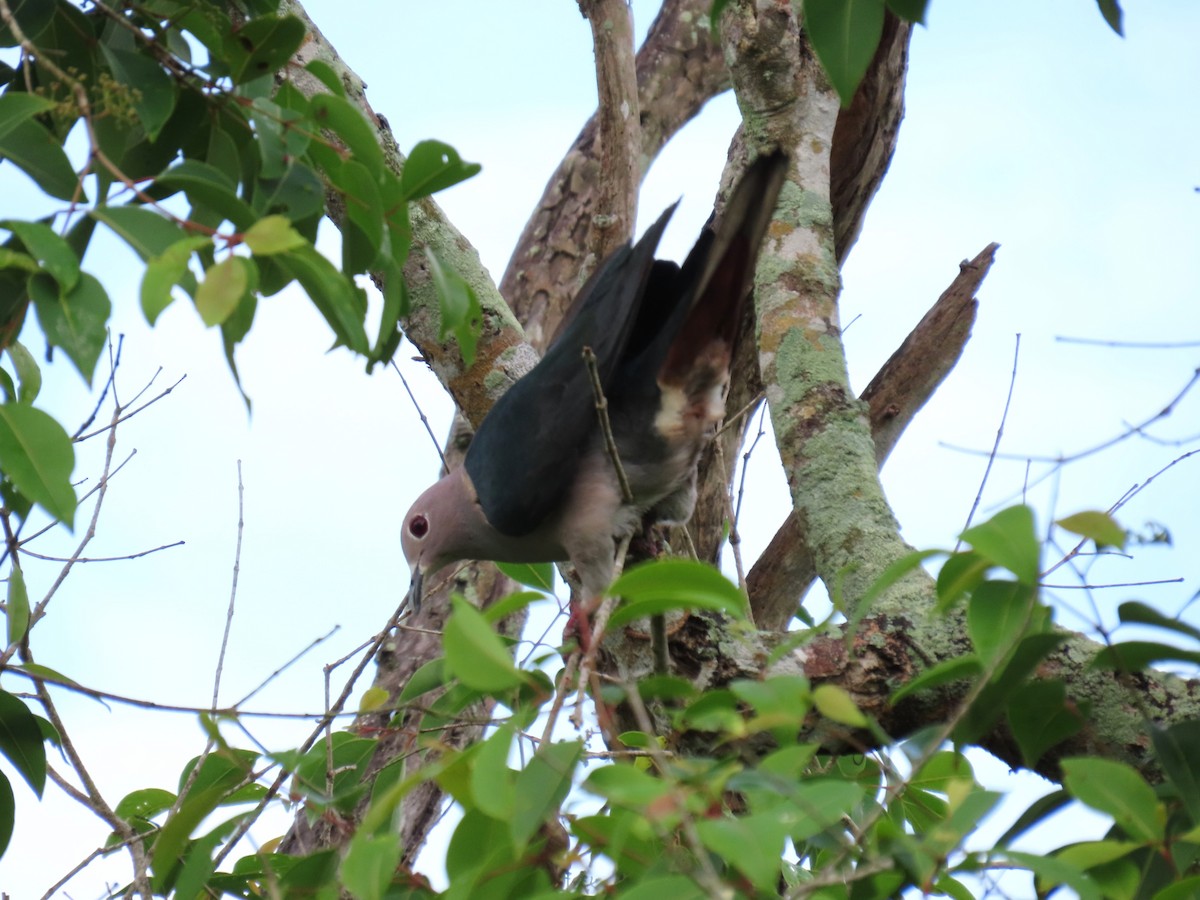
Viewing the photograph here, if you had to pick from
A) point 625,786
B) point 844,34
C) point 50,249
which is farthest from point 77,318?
point 844,34

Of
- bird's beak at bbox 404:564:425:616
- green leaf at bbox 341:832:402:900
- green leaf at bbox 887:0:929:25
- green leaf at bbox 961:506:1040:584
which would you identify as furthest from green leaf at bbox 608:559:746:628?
bird's beak at bbox 404:564:425:616

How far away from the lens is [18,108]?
1.51 metres

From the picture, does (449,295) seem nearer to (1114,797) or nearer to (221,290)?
(221,290)

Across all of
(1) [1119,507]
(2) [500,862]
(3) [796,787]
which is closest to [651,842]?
(2) [500,862]

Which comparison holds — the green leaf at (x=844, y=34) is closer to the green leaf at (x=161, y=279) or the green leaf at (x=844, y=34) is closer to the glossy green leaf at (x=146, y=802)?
the green leaf at (x=161, y=279)

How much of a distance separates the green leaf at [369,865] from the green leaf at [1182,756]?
3.16ft

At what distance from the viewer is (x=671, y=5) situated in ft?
21.7

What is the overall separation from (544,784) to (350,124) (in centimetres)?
99

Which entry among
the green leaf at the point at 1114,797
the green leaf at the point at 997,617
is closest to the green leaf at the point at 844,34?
the green leaf at the point at 997,617

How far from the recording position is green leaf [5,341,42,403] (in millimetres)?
1824

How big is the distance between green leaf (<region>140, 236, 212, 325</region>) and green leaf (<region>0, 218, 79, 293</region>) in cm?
20

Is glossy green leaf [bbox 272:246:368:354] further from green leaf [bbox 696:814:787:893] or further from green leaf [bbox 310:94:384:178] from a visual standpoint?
green leaf [bbox 696:814:787:893]

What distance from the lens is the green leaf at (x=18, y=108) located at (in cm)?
150

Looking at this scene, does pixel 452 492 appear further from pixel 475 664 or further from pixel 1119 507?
pixel 475 664
